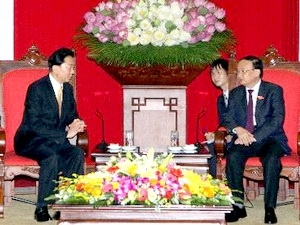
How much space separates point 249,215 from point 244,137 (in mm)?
587

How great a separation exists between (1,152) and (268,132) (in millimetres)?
1976

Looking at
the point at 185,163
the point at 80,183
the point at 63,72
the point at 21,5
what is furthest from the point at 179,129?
the point at 80,183

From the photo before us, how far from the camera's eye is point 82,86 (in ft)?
26.0

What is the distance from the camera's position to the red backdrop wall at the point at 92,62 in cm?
777

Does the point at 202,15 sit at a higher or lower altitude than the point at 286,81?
higher

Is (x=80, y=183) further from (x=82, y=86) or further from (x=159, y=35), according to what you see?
(x=82, y=86)

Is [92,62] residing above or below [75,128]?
above

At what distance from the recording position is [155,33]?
6.71 metres

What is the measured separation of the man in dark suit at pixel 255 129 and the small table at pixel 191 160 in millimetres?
169

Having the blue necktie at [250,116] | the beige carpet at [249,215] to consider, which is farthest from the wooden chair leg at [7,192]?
the blue necktie at [250,116]

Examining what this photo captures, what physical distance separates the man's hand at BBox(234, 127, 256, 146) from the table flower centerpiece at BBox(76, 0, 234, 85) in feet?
1.91

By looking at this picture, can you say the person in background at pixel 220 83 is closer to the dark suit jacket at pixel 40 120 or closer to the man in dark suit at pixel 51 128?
the man in dark suit at pixel 51 128

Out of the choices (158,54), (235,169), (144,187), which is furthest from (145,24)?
(144,187)

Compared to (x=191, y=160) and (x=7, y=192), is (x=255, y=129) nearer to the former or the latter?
(x=191, y=160)
